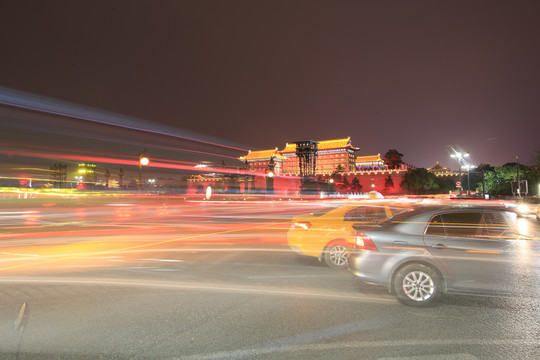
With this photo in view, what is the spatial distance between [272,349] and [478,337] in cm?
230

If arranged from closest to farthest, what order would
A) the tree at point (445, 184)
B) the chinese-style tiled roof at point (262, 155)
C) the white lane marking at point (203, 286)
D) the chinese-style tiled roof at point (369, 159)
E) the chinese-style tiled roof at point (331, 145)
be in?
the white lane marking at point (203, 286), the tree at point (445, 184), the chinese-style tiled roof at point (331, 145), the chinese-style tiled roof at point (262, 155), the chinese-style tiled roof at point (369, 159)

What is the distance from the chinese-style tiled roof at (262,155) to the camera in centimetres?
16025

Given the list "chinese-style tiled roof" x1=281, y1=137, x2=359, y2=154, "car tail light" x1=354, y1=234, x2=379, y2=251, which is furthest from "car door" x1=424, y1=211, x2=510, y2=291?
"chinese-style tiled roof" x1=281, y1=137, x2=359, y2=154

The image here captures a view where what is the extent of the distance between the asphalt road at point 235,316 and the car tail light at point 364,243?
769mm

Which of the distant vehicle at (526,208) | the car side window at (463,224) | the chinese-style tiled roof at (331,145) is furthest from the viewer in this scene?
the chinese-style tiled roof at (331,145)

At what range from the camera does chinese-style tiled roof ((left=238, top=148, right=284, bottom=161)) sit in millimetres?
160250

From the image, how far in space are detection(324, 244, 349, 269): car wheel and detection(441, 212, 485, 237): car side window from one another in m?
2.42

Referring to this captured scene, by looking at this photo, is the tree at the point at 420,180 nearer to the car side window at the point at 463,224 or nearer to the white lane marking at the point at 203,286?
the car side window at the point at 463,224

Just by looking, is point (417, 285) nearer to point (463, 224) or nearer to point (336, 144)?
point (463, 224)

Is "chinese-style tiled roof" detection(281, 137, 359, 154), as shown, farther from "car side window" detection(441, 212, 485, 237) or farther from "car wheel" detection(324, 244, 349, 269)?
"car side window" detection(441, 212, 485, 237)

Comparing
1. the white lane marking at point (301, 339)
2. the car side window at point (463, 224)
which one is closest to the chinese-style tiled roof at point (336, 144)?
the car side window at point (463, 224)

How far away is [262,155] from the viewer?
166250 mm

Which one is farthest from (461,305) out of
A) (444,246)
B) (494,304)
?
(444,246)

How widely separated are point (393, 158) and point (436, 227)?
11117 centimetres
